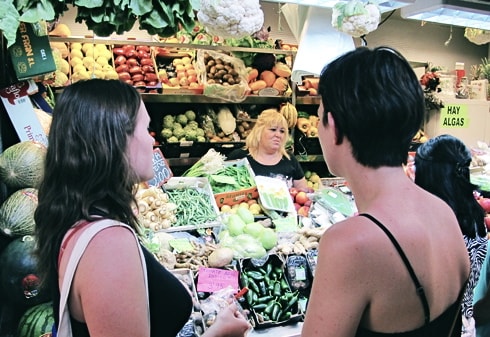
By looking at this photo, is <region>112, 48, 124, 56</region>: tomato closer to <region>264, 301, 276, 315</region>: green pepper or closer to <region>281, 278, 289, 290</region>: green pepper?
<region>281, 278, 289, 290</region>: green pepper

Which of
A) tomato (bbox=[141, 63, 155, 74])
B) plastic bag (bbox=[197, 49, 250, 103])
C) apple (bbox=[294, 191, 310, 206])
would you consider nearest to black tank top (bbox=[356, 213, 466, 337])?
apple (bbox=[294, 191, 310, 206])

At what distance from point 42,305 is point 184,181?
1323 mm

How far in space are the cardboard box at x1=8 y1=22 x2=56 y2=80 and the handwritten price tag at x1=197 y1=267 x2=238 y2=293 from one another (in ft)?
4.63

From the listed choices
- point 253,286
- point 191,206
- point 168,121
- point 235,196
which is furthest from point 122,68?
point 253,286

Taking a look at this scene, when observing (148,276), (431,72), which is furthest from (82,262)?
(431,72)

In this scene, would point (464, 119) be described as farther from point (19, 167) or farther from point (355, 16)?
point (19, 167)

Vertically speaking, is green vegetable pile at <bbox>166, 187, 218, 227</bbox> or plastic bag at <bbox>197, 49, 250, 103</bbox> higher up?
plastic bag at <bbox>197, 49, 250, 103</bbox>

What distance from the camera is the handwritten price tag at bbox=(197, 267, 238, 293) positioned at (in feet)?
7.64

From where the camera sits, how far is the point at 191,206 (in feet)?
10.2

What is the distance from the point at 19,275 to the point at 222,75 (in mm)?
3398

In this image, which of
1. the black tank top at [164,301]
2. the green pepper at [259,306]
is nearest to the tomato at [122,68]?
the green pepper at [259,306]

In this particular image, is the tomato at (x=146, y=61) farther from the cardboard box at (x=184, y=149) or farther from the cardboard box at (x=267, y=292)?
the cardboard box at (x=267, y=292)

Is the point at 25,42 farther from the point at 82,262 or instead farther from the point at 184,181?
the point at 82,262

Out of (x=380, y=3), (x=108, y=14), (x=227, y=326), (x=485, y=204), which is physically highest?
(x=108, y=14)
